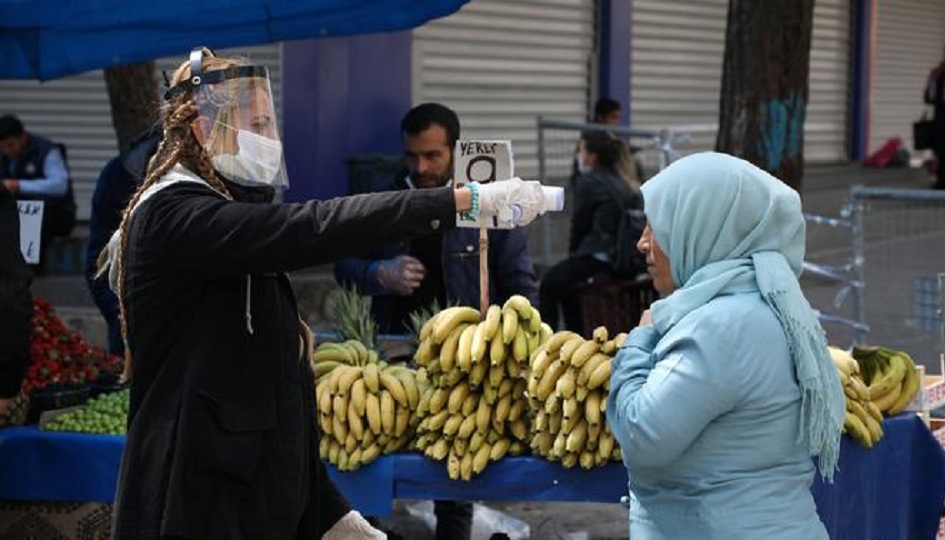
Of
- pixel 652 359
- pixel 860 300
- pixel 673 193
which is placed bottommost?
pixel 860 300

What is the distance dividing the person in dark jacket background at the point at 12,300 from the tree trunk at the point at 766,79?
5.07 m

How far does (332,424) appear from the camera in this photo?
4523mm

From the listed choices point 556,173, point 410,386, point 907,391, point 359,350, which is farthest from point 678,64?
point 410,386

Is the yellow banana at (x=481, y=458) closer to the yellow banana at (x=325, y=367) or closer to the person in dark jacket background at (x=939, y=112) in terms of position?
the yellow banana at (x=325, y=367)

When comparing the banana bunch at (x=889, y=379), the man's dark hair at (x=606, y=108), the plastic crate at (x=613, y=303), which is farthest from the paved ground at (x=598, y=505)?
the man's dark hair at (x=606, y=108)

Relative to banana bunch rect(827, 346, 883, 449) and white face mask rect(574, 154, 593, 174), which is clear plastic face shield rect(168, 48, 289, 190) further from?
white face mask rect(574, 154, 593, 174)

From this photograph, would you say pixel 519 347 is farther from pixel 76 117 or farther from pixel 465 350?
pixel 76 117

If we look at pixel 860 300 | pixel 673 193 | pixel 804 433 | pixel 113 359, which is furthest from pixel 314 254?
pixel 860 300

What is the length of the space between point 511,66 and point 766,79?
5.98m

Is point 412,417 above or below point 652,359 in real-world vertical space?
below

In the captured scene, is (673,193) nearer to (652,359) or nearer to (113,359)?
(652,359)

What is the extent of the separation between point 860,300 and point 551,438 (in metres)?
Answer: 4.29

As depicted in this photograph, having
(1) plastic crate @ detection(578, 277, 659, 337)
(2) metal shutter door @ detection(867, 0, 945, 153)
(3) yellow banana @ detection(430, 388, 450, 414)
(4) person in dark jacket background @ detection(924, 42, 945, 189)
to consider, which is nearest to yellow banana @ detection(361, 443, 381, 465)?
(3) yellow banana @ detection(430, 388, 450, 414)

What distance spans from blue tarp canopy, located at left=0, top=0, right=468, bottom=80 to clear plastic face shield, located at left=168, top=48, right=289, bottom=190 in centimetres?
271
